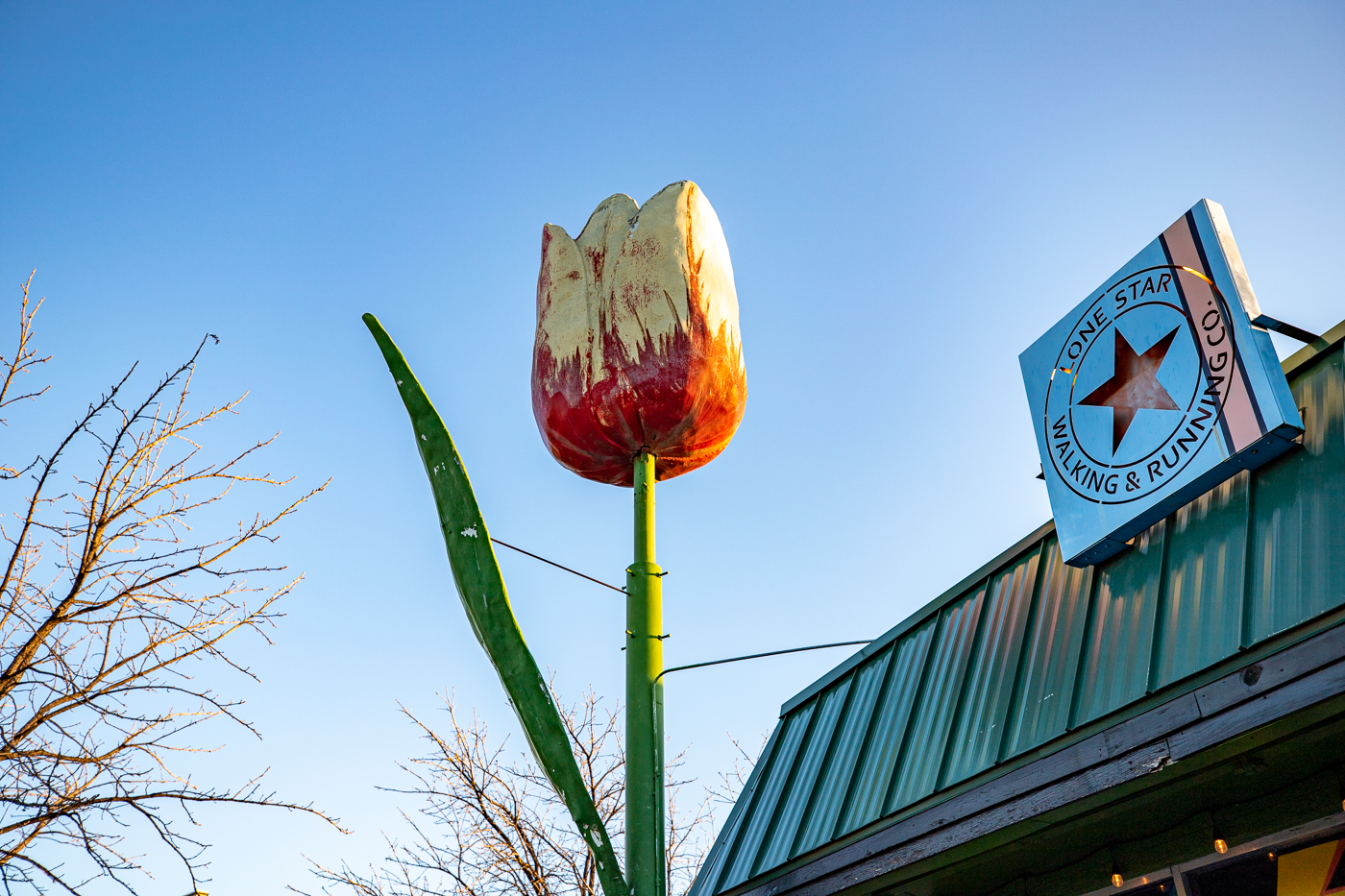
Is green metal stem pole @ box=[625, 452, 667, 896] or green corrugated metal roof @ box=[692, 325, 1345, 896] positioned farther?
green metal stem pole @ box=[625, 452, 667, 896]

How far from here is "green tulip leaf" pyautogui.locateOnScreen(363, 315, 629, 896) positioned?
520 cm

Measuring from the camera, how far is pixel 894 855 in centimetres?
471

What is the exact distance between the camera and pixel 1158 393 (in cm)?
454

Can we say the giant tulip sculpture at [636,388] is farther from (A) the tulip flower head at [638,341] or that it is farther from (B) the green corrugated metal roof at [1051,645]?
(B) the green corrugated metal roof at [1051,645]

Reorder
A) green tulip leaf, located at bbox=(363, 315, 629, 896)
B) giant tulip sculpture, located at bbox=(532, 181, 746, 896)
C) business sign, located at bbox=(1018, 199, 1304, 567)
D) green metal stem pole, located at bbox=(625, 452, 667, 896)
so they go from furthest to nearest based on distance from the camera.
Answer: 1. giant tulip sculpture, located at bbox=(532, 181, 746, 896)
2. green metal stem pole, located at bbox=(625, 452, 667, 896)
3. green tulip leaf, located at bbox=(363, 315, 629, 896)
4. business sign, located at bbox=(1018, 199, 1304, 567)

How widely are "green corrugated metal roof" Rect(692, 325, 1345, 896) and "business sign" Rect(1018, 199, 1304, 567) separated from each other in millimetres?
133

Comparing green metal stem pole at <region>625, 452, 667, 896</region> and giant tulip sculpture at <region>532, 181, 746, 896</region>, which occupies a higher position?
giant tulip sculpture at <region>532, 181, 746, 896</region>

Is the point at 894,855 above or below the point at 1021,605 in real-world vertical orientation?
below

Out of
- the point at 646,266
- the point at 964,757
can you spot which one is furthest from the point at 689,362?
the point at 964,757

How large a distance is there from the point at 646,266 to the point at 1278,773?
4.08m

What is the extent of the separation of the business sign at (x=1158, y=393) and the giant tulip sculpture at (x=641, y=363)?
1.97 metres

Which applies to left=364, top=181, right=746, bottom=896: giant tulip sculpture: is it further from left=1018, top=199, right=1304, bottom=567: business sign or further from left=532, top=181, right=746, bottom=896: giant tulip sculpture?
left=1018, top=199, right=1304, bottom=567: business sign

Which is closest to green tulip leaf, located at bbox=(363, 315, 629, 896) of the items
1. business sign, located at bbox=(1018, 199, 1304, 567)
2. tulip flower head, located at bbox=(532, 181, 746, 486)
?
tulip flower head, located at bbox=(532, 181, 746, 486)

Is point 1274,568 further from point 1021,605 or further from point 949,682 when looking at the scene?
point 949,682
